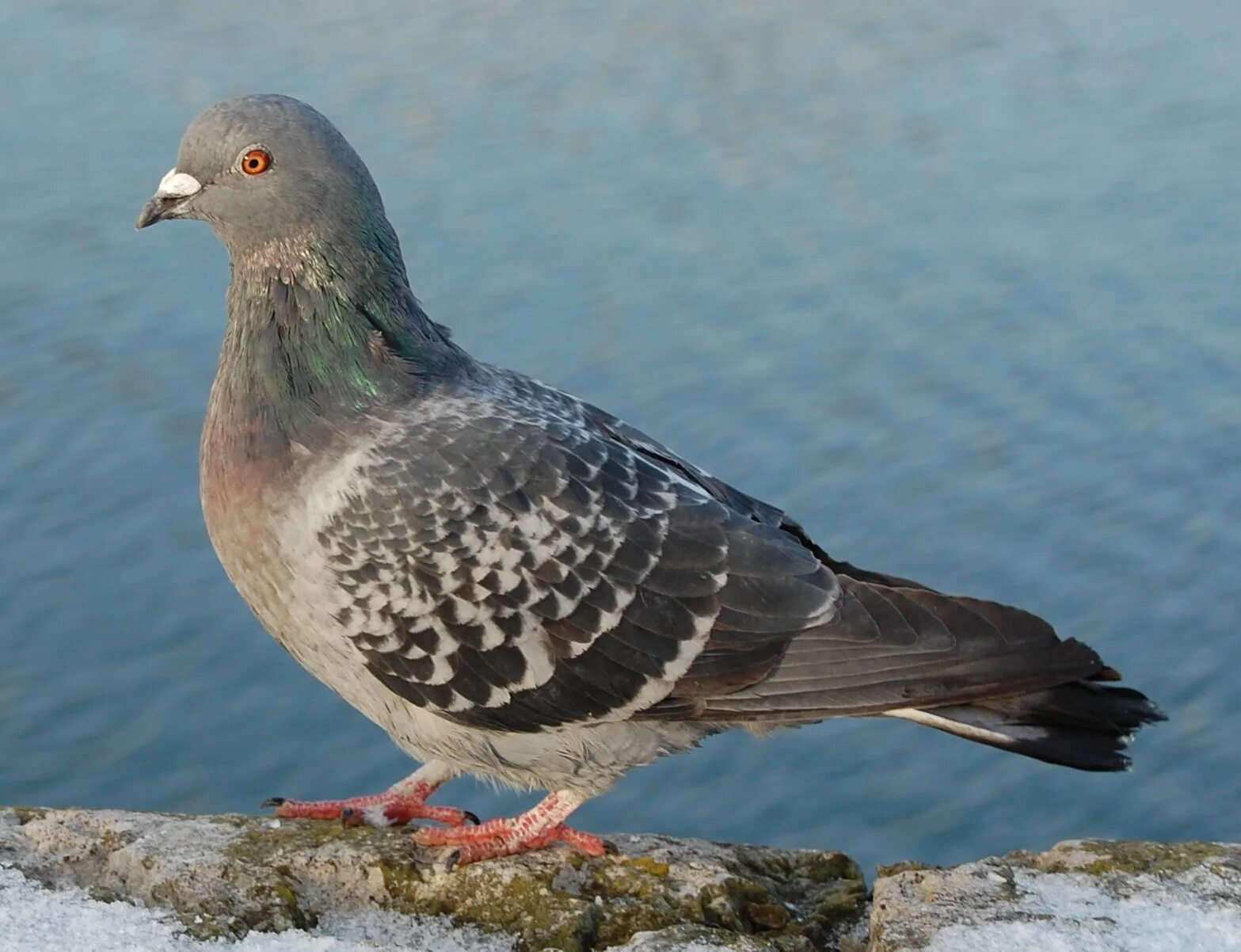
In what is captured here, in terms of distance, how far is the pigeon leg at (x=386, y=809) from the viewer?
5.97 metres

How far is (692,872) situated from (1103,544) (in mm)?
5366

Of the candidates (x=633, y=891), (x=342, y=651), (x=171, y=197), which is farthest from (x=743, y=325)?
(x=633, y=891)

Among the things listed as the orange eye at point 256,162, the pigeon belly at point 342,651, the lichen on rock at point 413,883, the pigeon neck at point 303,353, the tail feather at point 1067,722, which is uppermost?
the orange eye at point 256,162

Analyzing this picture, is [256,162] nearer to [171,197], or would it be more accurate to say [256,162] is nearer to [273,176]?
[273,176]

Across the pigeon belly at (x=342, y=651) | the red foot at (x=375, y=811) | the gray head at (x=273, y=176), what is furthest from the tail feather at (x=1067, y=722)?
the gray head at (x=273, y=176)

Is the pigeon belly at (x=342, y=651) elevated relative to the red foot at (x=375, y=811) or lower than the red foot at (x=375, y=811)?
elevated

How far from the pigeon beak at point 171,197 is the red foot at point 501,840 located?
230cm

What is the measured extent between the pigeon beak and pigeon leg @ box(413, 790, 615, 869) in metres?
2.30

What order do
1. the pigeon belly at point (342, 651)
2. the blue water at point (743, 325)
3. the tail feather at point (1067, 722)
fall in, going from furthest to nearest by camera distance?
the blue water at point (743, 325), the pigeon belly at point (342, 651), the tail feather at point (1067, 722)

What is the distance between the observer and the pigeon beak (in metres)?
6.05

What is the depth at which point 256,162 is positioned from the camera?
5.90 m

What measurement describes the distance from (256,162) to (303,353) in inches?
26.0

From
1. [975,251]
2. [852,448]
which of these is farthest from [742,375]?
[975,251]

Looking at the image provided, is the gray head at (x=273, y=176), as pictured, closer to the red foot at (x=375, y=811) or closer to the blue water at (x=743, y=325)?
the red foot at (x=375, y=811)
